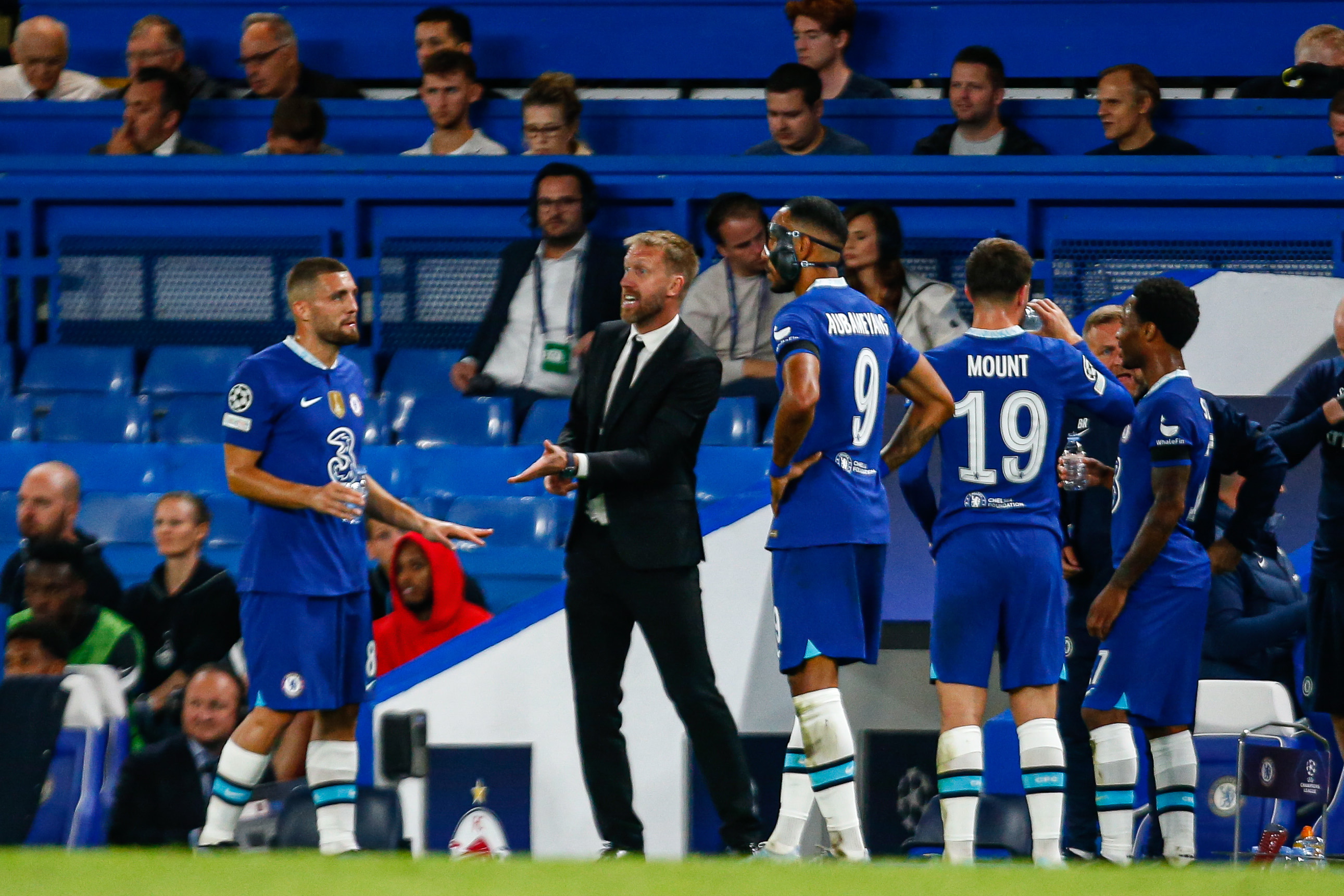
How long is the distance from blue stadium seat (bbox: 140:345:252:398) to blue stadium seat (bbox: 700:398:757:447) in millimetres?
2529

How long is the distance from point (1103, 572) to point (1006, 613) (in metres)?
1.14

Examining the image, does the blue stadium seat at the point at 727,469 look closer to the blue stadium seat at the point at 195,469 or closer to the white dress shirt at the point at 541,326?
the white dress shirt at the point at 541,326

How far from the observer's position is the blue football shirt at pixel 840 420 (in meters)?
5.07

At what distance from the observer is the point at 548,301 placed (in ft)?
27.1

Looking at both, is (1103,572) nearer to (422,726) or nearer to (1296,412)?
(1296,412)

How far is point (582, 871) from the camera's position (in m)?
3.69

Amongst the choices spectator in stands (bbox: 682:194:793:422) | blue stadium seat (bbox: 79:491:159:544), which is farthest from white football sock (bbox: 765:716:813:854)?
blue stadium seat (bbox: 79:491:159:544)

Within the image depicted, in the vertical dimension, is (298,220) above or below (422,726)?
above

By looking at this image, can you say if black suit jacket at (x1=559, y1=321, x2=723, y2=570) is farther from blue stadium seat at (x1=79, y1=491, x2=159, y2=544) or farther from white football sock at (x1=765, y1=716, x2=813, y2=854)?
blue stadium seat at (x1=79, y1=491, x2=159, y2=544)

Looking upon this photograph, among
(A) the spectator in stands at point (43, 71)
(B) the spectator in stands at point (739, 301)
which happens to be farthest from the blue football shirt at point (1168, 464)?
(A) the spectator in stands at point (43, 71)

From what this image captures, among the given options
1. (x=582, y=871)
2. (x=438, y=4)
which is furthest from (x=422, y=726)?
(x=438, y=4)

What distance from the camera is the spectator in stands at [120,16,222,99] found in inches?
392

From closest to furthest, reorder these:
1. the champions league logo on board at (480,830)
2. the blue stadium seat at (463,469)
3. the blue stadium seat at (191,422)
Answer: the champions league logo on board at (480,830)
the blue stadium seat at (463,469)
the blue stadium seat at (191,422)

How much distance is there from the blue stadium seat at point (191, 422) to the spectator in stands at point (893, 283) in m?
3.17
